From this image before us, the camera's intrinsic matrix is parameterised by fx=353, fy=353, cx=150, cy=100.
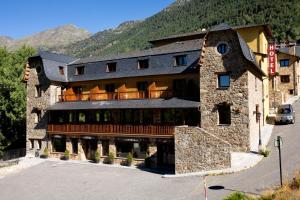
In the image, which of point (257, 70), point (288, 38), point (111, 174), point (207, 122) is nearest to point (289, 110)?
point (257, 70)

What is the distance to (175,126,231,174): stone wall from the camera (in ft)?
92.5

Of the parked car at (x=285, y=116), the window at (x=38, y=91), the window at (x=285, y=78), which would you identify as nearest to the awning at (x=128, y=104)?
the window at (x=38, y=91)

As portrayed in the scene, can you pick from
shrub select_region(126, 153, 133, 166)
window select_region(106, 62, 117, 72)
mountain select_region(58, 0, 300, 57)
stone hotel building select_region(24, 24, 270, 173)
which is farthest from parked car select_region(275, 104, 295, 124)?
mountain select_region(58, 0, 300, 57)

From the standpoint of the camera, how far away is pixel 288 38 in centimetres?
10544

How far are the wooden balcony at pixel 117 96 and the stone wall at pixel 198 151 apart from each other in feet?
24.0

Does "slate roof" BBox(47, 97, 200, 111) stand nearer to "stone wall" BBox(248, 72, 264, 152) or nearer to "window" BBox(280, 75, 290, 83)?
"stone wall" BBox(248, 72, 264, 152)

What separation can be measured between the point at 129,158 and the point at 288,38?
3363 inches

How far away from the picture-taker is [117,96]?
40219mm

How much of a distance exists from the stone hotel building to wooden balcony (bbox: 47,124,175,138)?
100mm

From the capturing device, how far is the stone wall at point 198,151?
28.2 metres

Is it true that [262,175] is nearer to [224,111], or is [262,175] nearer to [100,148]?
[224,111]

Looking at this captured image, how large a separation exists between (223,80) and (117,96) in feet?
43.3

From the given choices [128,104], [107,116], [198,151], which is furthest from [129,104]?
[198,151]

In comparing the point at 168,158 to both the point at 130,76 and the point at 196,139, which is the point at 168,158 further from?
the point at 130,76
